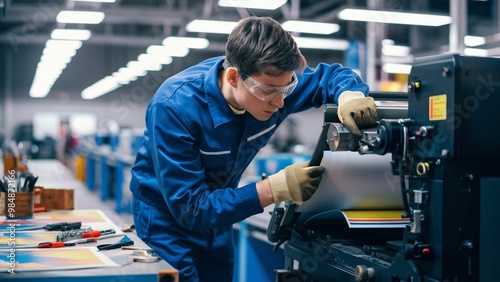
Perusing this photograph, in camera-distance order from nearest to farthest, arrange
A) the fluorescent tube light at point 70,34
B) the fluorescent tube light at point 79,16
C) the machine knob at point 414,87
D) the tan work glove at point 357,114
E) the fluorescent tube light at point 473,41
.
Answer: the machine knob at point 414,87 → the tan work glove at point 357,114 → the fluorescent tube light at point 79,16 → the fluorescent tube light at point 70,34 → the fluorescent tube light at point 473,41

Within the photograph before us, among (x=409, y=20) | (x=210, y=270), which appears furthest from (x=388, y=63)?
(x=210, y=270)

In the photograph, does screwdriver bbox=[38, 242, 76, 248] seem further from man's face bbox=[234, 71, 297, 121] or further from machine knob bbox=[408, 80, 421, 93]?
machine knob bbox=[408, 80, 421, 93]

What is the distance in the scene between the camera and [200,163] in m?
1.63

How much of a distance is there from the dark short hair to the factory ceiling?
587 cm

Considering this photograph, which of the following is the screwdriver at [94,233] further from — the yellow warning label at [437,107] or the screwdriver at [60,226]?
the yellow warning label at [437,107]

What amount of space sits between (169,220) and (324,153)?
0.58 metres

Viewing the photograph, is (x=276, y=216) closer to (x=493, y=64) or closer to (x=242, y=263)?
(x=493, y=64)

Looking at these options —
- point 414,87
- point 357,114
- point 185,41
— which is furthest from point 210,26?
point 414,87

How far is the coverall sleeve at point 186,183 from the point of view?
1483 mm

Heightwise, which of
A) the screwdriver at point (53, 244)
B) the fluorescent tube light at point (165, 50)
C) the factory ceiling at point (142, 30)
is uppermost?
the factory ceiling at point (142, 30)

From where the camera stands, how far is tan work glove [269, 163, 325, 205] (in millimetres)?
1435

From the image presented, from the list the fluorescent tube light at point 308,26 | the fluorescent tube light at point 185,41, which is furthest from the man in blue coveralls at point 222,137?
the fluorescent tube light at point 185,41

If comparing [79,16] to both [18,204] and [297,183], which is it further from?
[297,183]

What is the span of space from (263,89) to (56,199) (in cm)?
117
